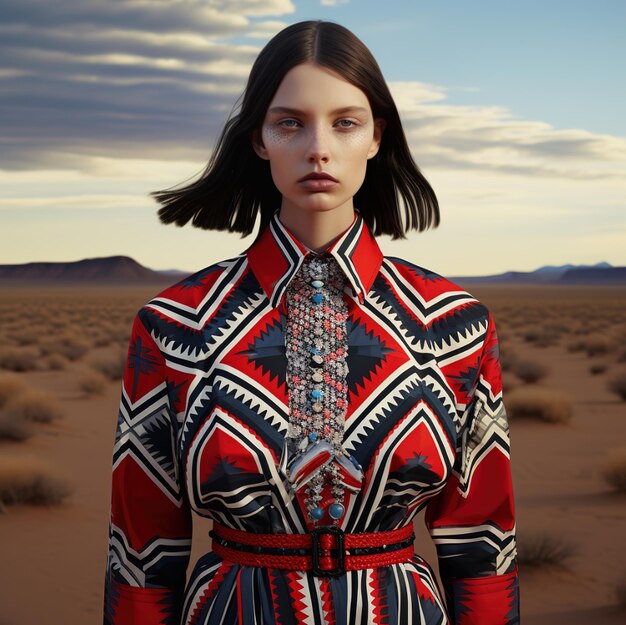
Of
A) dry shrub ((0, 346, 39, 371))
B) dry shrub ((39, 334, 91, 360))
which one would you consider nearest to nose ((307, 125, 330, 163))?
dry shrub ((0, 346, 39, 371))

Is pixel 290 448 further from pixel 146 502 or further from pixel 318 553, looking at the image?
pixel 146 502

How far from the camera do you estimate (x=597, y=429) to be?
16.5 meters

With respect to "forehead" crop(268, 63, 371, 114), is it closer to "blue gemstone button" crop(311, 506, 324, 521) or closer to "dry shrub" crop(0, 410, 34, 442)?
"blue gemstone button" crop(311, 506, 324, 521)

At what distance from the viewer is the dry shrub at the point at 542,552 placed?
9.38 m

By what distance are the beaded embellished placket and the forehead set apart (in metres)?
0.42

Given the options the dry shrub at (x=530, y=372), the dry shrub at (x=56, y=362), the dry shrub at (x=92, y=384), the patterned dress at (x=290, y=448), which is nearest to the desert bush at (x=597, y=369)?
the dry shrub at (x=530, y=372)

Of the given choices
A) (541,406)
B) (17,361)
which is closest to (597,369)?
(541,406)

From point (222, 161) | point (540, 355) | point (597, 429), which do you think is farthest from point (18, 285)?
point (222, 161)

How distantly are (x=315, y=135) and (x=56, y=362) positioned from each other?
75.1ft

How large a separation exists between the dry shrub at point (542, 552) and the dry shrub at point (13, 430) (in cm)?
803

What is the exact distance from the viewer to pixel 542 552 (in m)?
9.41

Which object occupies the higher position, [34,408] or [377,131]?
[377,131]

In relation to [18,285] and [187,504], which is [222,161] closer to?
[187,504]

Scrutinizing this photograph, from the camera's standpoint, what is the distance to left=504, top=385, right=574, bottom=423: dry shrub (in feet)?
55.1
